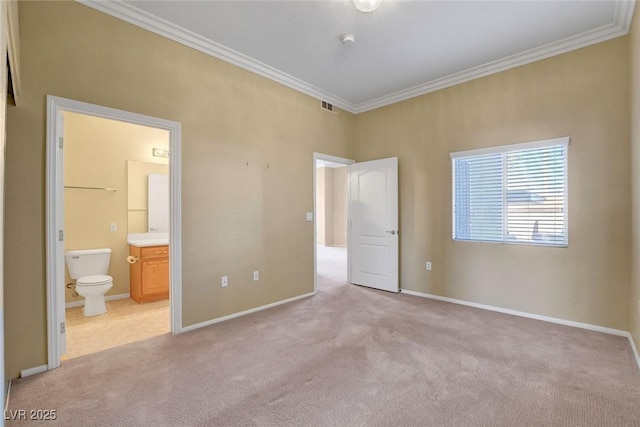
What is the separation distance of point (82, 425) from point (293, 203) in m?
3.05

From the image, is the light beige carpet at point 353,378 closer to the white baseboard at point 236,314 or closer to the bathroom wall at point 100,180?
the white baseboard at point 236,314

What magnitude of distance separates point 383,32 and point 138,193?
3966mm

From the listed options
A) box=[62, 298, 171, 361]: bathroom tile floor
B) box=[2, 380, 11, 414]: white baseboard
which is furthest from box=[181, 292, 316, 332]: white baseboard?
box=[2, 380, 11, 414]: white baseboard

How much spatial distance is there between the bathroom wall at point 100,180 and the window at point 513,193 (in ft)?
15.2

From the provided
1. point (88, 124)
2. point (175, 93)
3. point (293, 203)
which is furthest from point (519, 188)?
point (88, 124)

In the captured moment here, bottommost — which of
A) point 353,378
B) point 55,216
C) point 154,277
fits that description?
point 353,378

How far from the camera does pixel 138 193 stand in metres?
4.64

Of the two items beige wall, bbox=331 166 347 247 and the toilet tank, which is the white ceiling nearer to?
the toilet tank

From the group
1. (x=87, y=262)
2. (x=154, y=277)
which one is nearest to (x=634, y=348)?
(x=154, y=277)

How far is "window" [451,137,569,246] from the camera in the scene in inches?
134

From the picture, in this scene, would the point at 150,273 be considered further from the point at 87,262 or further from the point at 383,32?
the point at 383,32

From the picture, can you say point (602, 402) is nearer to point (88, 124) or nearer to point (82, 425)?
point (82, 425)

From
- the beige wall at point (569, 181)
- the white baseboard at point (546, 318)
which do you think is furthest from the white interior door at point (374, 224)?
the white baseboard at point (546, 318)

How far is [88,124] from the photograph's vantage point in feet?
13.8
